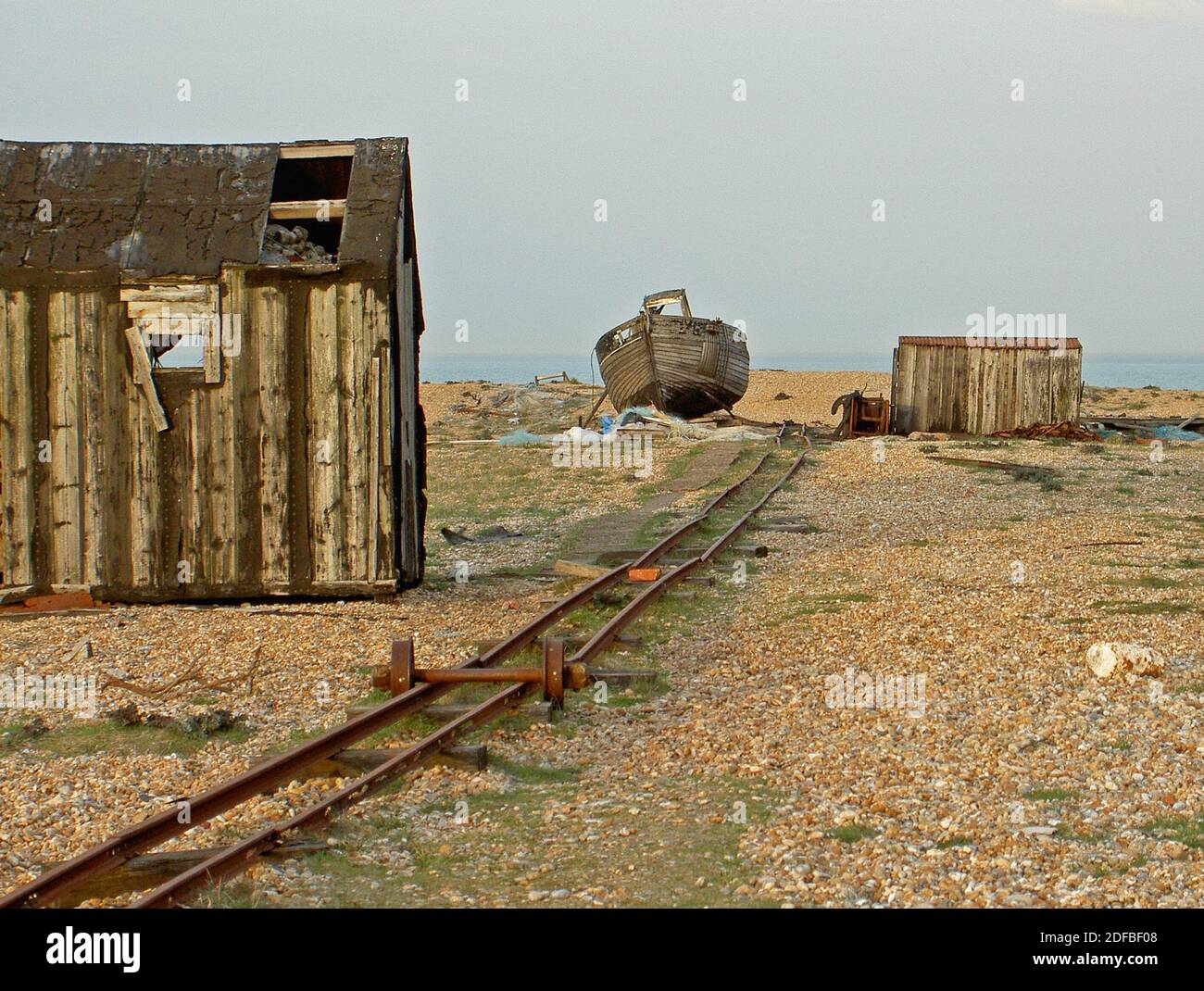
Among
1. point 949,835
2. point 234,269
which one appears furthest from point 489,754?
point 234,269

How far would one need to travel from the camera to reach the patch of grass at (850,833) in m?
5.93

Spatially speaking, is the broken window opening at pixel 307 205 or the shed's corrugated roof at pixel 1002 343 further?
the shed's corrugated roof at pixel 1002 343

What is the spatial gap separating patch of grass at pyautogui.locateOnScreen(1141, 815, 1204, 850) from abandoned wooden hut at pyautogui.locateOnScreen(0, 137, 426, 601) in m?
7.65

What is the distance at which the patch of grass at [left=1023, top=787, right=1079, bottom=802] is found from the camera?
6418mm

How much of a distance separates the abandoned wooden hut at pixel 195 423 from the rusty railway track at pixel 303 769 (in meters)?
2.68

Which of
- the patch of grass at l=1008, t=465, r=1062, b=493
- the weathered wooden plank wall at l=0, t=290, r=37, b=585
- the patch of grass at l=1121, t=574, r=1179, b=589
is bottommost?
the patch of grass at l=1121, t=574, r=1179, b=589

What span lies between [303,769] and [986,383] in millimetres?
29861

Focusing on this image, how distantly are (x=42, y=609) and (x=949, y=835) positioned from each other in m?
8.77

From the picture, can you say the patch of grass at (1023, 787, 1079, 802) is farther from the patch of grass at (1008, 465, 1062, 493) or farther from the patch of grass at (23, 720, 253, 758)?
the patch of grass at (1008, 465, 1062, 493)

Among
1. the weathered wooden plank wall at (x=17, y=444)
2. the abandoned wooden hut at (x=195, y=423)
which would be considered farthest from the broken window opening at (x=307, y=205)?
the weathered wooden plank wall at (x=17, y=444)

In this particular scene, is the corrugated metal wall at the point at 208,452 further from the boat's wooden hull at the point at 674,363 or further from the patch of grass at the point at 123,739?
the boat's wooden hull at the point at 674,363

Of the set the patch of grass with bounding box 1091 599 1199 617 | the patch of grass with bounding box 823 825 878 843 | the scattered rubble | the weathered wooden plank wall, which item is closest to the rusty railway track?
the patch of grass with bounding box 823 825 878 843

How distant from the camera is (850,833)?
5984mm

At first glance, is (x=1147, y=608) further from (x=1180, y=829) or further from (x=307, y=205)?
(x=307, y=205)
